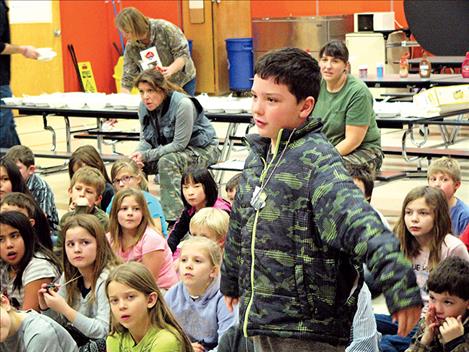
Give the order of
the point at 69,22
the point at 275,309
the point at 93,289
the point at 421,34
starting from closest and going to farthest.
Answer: the point at 275,309, the point at 93,289, the point at 421,34, the point at 69,22

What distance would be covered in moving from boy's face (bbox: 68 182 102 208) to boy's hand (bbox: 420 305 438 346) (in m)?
2.42

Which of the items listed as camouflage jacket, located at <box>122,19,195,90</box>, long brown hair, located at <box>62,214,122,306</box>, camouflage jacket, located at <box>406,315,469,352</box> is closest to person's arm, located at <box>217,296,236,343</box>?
long brown hair, located at <box>62,214,122,306</box>

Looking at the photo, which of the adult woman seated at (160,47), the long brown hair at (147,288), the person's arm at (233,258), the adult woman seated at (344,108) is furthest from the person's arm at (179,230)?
the person's arm at (233,258)

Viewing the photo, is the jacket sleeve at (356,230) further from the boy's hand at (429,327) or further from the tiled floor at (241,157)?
the tiled floor at (241,157)

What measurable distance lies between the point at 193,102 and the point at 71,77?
29.1 ft

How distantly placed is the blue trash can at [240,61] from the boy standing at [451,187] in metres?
10.2

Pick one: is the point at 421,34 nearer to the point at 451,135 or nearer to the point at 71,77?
the point at 451,135

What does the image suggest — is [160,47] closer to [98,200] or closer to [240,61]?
[98,200]

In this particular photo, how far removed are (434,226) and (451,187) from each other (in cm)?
76

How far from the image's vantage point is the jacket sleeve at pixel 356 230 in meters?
2.27

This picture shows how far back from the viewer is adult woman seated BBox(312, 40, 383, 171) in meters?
6.22

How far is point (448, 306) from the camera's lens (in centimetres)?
373

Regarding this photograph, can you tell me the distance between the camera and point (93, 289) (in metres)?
4.33

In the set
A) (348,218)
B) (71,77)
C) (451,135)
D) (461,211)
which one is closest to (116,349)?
(348,218)
